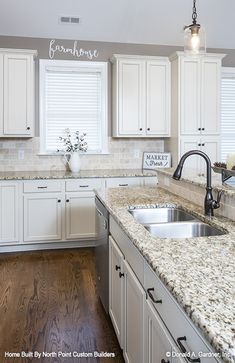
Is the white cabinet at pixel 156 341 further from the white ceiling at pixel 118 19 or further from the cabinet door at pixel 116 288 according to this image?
the white ceiling at pixel 118 19

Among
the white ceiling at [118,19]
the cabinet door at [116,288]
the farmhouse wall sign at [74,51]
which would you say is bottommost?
the cabinet door at [116,288]

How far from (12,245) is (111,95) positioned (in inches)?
94.0

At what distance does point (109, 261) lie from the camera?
8.18 ft

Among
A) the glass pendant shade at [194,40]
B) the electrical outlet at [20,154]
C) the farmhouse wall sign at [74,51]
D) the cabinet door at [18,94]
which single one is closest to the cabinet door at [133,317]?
the glass pendant shade at [194,40]

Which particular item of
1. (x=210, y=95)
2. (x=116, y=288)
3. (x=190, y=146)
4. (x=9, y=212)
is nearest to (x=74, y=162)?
(x=9, y=212)

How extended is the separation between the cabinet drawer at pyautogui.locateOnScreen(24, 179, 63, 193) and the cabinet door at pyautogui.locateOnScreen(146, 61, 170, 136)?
56.6 inches

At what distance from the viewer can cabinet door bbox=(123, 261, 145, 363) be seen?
64.5 inches

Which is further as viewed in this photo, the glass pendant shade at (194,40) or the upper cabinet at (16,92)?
the upper cabinet at (16,92)

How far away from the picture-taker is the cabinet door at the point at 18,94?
4.43 metres

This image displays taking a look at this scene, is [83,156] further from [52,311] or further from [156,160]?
[52,311]

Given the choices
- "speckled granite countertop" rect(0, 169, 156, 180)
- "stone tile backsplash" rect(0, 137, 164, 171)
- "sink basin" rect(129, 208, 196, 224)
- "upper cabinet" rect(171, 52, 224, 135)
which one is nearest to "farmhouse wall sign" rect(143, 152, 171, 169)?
"stone tile backsplash" rect(0, 137, 164, 171)

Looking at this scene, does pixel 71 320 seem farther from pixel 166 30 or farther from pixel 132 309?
pixel 166 30

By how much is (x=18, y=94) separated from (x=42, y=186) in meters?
1.18

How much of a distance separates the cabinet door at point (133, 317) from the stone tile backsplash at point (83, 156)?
10.5 ft
